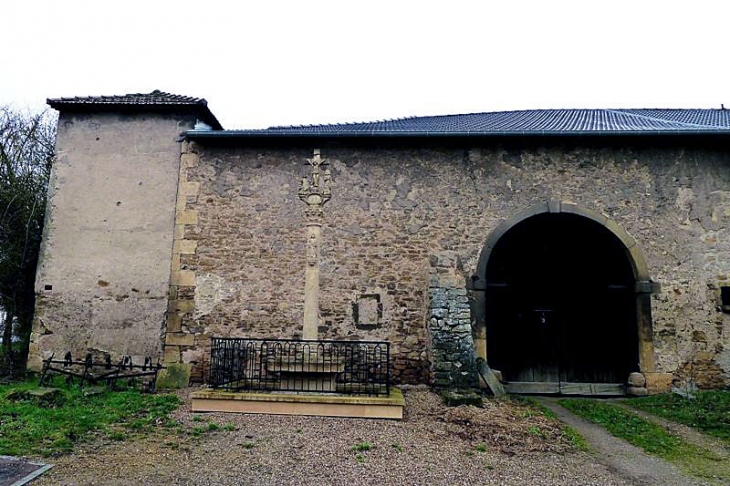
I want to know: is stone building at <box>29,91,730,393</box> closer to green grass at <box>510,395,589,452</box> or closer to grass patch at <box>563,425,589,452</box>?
green grass at <box>510,395,589,452</box>

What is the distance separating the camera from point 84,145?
8.98m

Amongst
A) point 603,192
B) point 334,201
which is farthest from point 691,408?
point 334,201

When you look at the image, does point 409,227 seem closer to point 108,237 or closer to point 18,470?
point 108,237

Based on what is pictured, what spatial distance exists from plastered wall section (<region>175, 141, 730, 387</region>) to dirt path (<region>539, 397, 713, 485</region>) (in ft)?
9.33

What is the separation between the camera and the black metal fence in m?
7.32

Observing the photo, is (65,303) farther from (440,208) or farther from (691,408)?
(691,408)

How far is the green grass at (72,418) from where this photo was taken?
472 centimetres

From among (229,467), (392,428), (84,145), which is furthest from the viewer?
(84,145)

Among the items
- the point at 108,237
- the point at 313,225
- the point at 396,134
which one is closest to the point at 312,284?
the point at 313,225

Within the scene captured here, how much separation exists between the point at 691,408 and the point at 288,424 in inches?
219

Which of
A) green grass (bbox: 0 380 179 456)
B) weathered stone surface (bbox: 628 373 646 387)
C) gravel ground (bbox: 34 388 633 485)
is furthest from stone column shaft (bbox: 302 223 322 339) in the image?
weathered stone surface (bbox: 628 373 646 387)

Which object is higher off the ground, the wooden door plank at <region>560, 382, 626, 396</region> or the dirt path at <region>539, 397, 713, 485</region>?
the wooden door plank at <region>560, 382, 626, 396</region>

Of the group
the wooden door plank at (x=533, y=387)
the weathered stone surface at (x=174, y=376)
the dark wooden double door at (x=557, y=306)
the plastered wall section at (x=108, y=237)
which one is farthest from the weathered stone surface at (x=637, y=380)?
the plastered wall section at (x=108, y=237)

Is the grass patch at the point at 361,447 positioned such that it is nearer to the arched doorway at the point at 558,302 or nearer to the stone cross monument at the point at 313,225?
the stone cross monument at the point at 313,225
